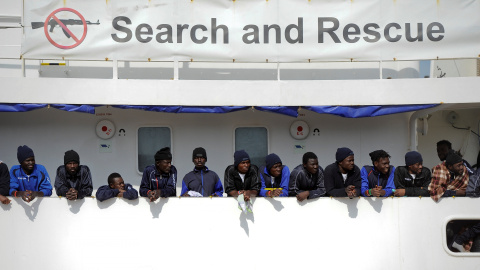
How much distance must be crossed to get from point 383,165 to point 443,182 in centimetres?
72

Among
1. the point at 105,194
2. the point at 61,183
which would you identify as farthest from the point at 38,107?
the point at 105,194

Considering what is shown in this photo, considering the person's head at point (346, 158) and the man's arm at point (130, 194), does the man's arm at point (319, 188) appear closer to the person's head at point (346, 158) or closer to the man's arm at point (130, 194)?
the person's head at point (346, 158)

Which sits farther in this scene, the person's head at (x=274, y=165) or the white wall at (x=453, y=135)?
the white wall at (x=453, y=135)

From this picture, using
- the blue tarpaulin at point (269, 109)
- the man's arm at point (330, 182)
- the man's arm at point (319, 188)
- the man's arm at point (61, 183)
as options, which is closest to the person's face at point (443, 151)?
the blue tarpaulin at point (269, 109)

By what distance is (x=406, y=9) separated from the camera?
8.22 meters

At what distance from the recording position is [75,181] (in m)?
7.02

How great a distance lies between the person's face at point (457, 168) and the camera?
694cm

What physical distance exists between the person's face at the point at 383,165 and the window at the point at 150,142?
321 cm

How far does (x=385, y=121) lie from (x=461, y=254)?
8.77ft

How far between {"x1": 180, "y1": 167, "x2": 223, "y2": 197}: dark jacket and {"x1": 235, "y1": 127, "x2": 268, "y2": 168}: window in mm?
1667

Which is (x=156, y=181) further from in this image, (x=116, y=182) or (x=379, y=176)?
(x=379, y=176)

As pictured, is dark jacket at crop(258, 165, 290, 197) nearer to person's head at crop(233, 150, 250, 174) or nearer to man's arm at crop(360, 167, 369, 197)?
person's head at crop(233, 150, 250, 174)

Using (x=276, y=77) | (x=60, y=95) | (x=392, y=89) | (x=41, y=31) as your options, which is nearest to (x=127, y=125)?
(x=60, y=95)

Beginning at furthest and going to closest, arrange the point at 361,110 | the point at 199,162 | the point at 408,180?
the point at 361,110, the point at 199,162, the point at 408,180
